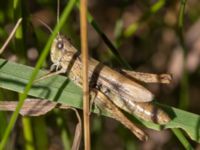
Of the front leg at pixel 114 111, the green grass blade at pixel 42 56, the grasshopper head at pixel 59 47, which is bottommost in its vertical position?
the front leg at pixel 114 111

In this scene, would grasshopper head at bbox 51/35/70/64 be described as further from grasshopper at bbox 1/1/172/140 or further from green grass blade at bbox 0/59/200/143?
green grass blade at bbox 0/59/200/143

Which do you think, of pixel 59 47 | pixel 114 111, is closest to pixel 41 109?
pixel 114 111

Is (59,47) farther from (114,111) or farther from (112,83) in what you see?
(114,111)

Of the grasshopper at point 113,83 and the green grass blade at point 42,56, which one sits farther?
the grasshopper at point 113,83

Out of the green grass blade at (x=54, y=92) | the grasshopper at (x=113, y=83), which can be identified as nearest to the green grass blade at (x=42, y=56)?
the green grass blade at (x=54, y=92)

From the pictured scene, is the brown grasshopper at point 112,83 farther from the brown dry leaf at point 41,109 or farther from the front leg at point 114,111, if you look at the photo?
the brown dry leaf at point 41,109

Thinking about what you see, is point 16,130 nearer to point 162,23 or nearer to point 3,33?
point 3,33

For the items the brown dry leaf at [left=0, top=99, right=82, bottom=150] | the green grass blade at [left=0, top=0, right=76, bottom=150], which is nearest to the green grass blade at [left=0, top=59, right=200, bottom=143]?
the brown dry leaf at [left=0, top=99, right=82, bottom=150]
